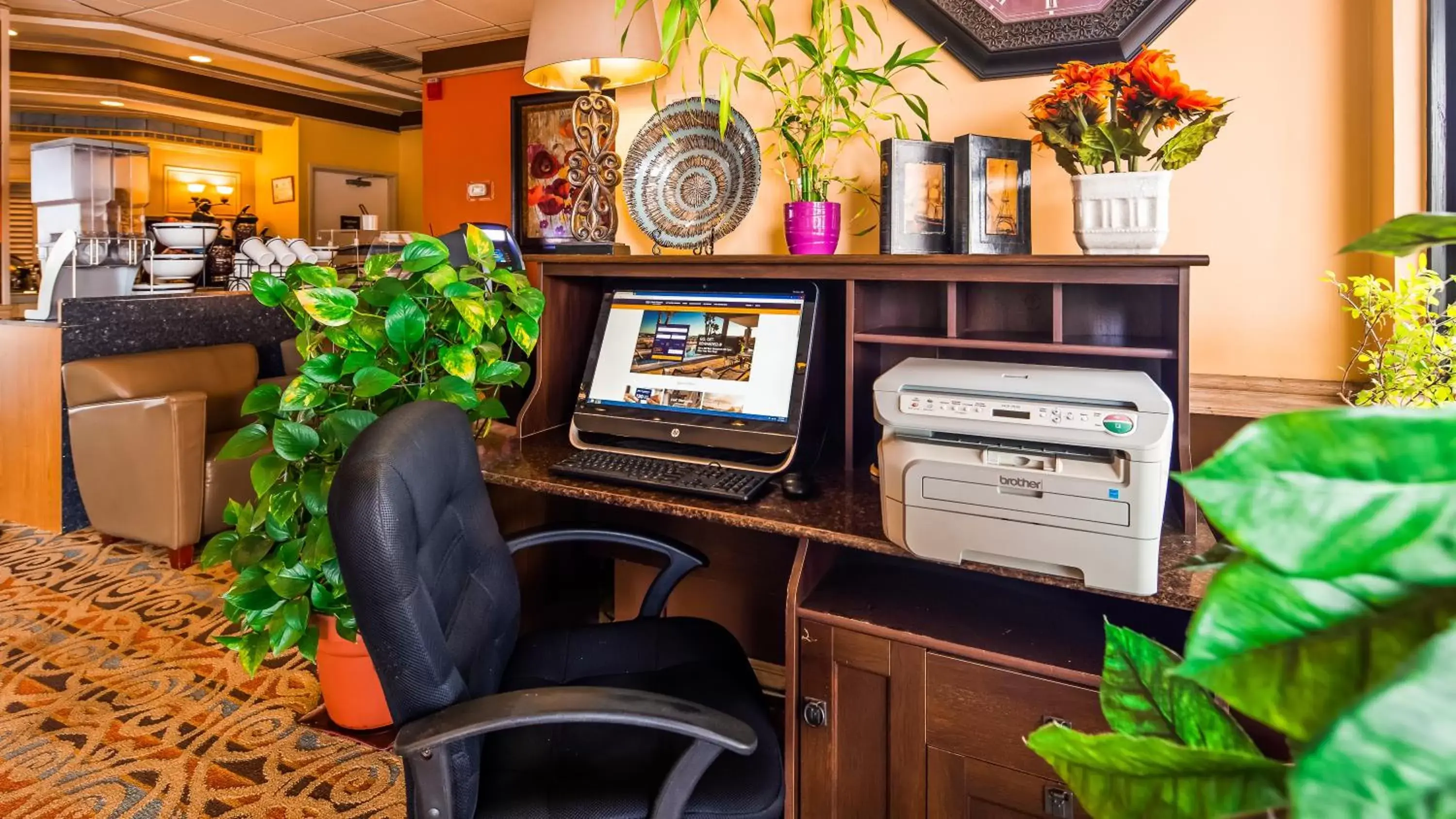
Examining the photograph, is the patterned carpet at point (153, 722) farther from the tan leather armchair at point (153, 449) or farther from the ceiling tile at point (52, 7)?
the ceiling tile at point (52, 7)

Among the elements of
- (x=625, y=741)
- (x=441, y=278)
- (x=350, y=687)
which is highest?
(x=441, y=278)

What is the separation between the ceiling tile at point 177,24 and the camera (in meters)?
5.84

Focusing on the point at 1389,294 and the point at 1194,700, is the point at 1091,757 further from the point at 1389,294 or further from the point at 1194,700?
the point at 1389,294

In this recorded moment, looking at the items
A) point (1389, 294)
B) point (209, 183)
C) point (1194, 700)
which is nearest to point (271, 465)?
point (1194, 700)

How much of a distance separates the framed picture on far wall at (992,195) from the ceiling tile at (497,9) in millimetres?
4410

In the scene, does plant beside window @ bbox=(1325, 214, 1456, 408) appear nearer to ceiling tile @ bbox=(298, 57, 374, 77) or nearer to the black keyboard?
the black keyboard

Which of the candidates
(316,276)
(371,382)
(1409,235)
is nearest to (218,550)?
(371,382)

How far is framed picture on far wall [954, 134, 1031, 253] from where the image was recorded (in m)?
1.76

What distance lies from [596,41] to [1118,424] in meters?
1.52

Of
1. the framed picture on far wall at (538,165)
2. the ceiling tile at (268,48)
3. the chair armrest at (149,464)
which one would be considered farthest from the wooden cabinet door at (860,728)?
the ceiling tile at (268,48)

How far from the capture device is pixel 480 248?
2.00 meters

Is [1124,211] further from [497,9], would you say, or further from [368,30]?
[368,30]

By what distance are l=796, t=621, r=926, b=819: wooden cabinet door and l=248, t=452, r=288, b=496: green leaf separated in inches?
48.4

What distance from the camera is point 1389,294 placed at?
57.4 inches
